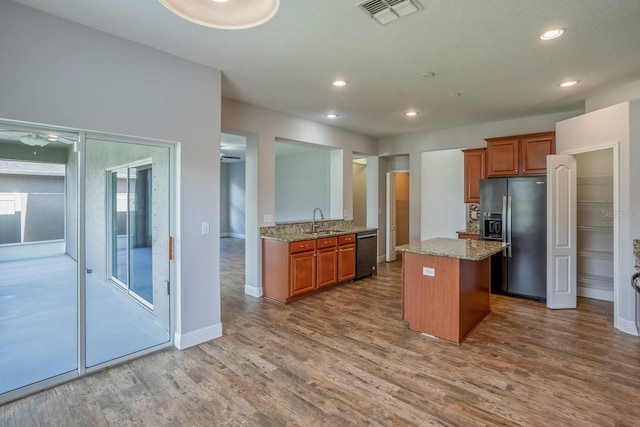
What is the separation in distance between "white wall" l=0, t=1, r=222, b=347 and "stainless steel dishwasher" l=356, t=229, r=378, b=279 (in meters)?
2.86

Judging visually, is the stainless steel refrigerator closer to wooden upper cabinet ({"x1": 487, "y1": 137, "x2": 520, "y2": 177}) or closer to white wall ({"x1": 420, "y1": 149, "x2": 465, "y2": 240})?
wooden upper cabinet ({"x1": 487, "y1": 137, "x2": 520, "y2": 177})

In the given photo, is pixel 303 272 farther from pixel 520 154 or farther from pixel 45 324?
pixel 520 154

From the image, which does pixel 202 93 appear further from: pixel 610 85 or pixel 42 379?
pixel 610 85

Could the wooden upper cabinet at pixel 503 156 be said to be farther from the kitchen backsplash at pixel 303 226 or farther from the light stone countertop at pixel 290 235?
the kitchen backsplash at pixel 303 226

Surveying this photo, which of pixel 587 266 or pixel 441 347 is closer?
pixel 441 347

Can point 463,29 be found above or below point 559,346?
above

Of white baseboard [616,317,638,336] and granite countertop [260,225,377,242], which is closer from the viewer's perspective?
white baseboard [616,317,638,336]

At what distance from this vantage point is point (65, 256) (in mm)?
2699

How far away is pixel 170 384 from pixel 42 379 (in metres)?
0.98

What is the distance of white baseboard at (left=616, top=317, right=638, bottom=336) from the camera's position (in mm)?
3422

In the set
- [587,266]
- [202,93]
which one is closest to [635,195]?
[587,266]

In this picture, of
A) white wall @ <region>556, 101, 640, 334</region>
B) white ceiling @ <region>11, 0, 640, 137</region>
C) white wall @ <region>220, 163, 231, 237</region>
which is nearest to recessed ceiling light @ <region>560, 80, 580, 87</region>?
white ceiling @ <region>11, 0, 640, 137</region>

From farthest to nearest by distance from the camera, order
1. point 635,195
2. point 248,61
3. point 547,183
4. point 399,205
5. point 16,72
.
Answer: point 399,205 → point 547,183 → point 635,195 → point 248,61 → point 16,72

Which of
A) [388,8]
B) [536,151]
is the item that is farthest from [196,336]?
[536,151]
